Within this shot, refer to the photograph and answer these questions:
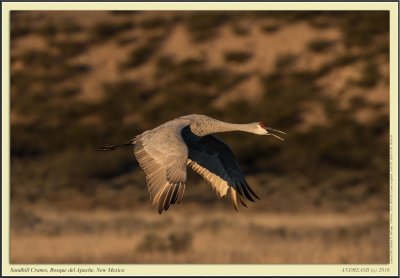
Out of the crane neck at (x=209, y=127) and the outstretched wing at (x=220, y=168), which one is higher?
the crane neck at (x=209, y=127)

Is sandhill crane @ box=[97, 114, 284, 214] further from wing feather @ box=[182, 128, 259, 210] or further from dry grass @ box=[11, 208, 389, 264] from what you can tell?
dry grass @ box=[11, 208, 389, 264]

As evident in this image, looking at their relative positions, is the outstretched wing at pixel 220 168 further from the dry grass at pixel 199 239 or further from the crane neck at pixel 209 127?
the dry grass at pixel 199 239

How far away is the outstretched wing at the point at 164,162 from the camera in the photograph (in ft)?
32.1

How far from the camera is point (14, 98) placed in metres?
25.9

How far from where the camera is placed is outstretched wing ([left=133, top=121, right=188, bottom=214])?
32.1 ft

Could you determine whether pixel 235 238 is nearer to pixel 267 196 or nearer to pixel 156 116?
pixel 267 196

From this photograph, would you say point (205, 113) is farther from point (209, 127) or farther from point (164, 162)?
point (164, 162)

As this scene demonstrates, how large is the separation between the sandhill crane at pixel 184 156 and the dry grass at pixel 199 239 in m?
1.53

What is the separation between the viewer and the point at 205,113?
25016mm

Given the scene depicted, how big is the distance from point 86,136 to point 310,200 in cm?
657

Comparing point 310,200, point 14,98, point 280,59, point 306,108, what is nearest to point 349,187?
point 310,200

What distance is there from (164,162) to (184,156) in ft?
0.62

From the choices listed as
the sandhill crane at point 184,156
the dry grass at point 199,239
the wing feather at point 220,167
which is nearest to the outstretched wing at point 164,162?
the sandhill crane at point 184,156

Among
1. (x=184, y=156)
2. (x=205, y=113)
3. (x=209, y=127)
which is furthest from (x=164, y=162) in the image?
(x=205, y=113)
